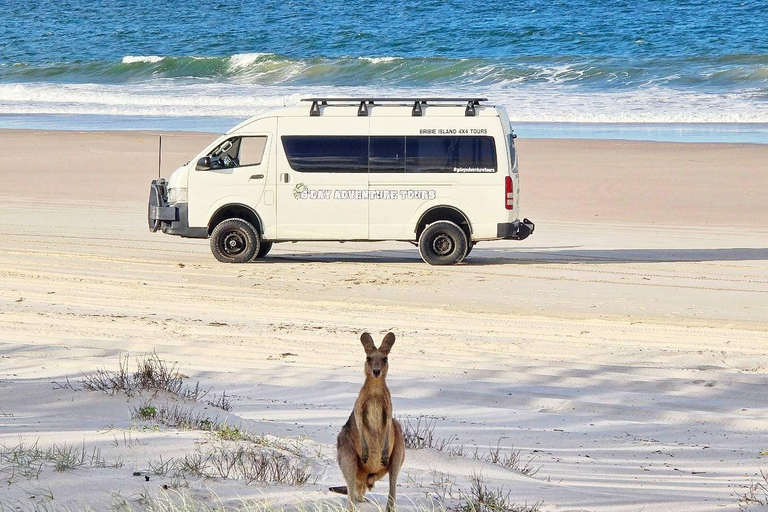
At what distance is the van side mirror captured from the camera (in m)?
15.5

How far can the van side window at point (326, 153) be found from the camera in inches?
599

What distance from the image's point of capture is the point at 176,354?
393 inches

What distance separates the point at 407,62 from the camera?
160 ft

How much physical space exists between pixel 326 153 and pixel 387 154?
859 millimetres

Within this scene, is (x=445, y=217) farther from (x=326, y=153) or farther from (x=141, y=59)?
(x=141, y=59)

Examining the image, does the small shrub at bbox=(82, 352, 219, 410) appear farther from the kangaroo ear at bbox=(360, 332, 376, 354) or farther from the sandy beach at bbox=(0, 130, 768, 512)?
the kangaroo ear at bbox=(360, 332, 376, 354)

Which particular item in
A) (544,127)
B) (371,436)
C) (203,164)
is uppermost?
(544,127)

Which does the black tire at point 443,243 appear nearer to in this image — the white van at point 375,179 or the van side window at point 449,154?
the white van at point 375,179

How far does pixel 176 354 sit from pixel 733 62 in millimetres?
38752

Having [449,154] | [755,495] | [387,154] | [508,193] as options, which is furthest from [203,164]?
[755,495]

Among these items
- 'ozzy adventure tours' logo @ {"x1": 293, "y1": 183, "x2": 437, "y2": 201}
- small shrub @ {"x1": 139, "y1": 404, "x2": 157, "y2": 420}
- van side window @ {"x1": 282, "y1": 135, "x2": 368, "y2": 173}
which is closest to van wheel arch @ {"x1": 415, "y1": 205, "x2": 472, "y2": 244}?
'ozzy adventure tours' logo @ {"x1": 293, "y1": 183, "x2": 437, "y2": 201}

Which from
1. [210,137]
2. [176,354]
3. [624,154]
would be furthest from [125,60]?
[176,354]

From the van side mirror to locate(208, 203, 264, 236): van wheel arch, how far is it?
606 mm

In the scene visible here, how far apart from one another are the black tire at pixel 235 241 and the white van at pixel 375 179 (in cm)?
1
